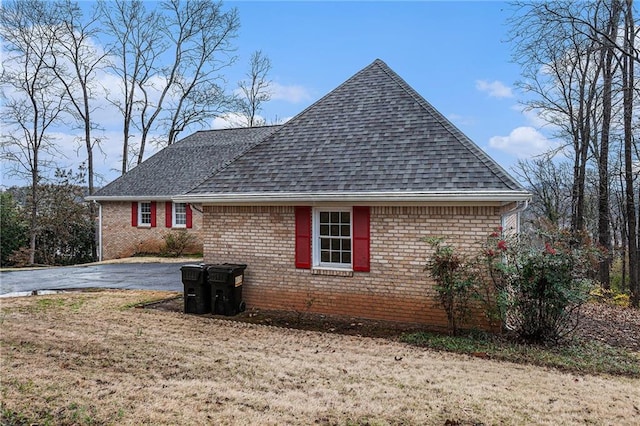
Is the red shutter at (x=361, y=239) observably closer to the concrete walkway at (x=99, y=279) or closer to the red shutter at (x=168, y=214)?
the concrete walkway at (x=99, y=279)

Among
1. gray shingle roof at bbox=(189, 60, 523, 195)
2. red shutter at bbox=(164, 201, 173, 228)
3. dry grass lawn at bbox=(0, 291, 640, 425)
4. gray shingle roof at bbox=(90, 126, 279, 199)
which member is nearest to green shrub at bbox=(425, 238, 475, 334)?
dry grass lawn at bbox=(0, 291, 640, 425)

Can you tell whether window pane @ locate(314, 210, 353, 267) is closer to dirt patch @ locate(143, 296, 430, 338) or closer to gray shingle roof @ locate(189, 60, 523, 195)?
gray shingle roof @ locate(189, 60, 523, 195)

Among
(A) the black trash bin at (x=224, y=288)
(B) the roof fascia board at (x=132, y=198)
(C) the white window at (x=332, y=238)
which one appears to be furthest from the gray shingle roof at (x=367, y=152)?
(B) the roof fascia board at (x=132, y=198)

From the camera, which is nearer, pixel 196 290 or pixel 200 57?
pixel 196 290

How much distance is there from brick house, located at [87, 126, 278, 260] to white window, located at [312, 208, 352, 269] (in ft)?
43.7

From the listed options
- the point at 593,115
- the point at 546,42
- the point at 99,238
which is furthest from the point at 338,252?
the point at 99,238

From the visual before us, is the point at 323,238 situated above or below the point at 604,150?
below

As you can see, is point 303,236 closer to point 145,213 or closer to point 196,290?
point 196,290

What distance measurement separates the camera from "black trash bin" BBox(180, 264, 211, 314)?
30.8ft

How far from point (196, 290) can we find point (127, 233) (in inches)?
614

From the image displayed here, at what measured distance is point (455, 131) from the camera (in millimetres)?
9266

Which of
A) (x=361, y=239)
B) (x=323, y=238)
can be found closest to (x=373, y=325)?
(x=361, y=239)

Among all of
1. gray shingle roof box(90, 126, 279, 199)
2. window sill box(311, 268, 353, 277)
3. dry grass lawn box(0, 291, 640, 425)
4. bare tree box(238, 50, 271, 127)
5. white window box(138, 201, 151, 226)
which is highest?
bare tree box(238, 50, 271, 127)

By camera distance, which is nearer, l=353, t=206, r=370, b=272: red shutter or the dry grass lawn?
the dry grass lawn
